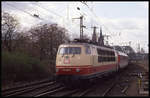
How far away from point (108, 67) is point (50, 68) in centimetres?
1005

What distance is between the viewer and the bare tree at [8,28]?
3361 cm

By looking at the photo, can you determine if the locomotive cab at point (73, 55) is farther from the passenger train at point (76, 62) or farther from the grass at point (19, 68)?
the grass at point (19, 68)

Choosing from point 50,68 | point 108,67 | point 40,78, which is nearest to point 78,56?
point 108,67

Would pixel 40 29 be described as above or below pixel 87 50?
above

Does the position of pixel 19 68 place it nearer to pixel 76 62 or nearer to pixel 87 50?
pixel 76 62

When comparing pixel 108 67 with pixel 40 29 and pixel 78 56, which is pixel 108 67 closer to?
pixel 78 56

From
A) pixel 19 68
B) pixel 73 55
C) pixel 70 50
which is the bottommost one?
pixel 19 68

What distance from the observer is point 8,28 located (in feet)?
A: 115

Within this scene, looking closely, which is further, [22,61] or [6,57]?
[22,61]

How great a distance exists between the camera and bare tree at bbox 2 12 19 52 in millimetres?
33606

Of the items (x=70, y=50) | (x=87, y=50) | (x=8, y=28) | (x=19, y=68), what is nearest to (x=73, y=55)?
(x=70, y=50)

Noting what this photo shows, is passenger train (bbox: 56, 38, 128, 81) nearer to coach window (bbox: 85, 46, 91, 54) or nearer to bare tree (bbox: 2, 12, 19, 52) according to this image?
coach window (bbox: 85, 46, 91, 54)

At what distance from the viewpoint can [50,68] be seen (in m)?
29.8

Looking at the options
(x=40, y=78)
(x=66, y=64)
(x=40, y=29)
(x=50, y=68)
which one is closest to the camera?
(x=66, y=64)
